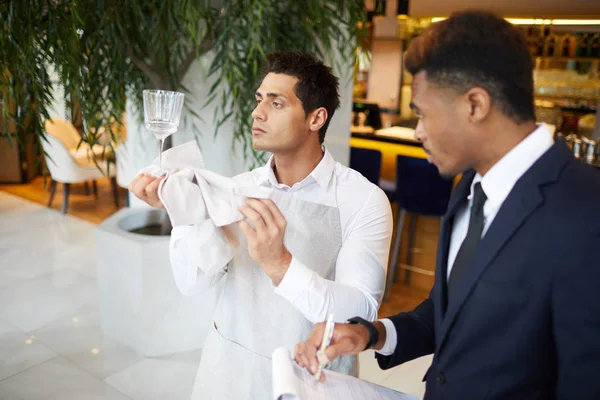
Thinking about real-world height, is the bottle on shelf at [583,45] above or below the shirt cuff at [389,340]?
above

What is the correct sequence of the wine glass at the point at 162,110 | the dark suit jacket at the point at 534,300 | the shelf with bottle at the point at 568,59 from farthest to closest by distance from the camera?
the shelf with bottle at the point at 568,59, the wine glass at the point at 162,110, the dark suit jacket at the point at 534,300

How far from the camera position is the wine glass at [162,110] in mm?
1446

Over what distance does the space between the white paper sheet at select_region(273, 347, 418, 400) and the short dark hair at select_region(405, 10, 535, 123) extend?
605 millimetres

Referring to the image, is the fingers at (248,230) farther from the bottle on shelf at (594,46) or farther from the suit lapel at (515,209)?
the bottle on shelf at (594,46)

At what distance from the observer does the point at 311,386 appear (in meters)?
1.09

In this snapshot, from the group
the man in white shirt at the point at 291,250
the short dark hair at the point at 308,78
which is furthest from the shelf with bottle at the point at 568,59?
the man in white shirt at the point at 291,250

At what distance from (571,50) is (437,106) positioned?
6743mm

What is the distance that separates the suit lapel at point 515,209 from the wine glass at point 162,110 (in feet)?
2.77

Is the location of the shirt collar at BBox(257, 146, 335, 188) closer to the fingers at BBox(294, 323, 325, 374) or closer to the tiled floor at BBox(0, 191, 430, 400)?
the fingers at BBox(294, 323, 325, 374)

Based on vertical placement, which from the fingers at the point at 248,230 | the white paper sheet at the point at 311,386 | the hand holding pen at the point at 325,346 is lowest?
the white paper sheet at the point at 311,386

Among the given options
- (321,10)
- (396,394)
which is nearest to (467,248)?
(396,394)

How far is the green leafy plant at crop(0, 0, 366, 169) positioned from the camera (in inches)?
96.7

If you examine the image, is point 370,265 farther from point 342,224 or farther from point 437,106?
point 437,106

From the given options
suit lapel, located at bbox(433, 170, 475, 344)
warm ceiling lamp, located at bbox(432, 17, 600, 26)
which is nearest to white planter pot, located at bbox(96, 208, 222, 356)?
suit lapel, located at bbox(433, 170, 475, 344)
